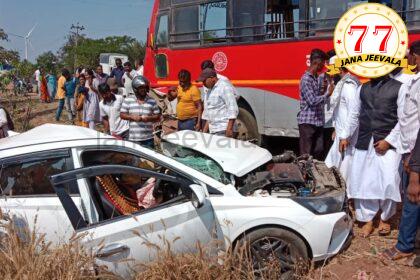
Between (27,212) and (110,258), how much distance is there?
682 mm

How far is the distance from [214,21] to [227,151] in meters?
3.94

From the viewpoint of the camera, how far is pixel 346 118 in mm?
4672

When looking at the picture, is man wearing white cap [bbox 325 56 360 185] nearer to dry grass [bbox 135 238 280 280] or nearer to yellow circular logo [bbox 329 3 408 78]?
yellow circular logo [bbox 329 3 408 78]

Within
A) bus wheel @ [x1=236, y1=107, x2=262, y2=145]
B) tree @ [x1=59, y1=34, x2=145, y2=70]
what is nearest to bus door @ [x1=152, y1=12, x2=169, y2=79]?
bus wheel @ [x1=236, y1=107, x2=262, y2=145]

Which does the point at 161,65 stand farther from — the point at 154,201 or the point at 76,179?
the point at 76,179

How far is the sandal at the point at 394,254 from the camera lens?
→ 12.5 ft

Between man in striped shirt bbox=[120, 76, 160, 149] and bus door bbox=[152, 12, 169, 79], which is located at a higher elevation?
bus door bbox=[152, 12, 169, 79]

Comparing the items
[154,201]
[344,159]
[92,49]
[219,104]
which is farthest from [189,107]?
[92,49]

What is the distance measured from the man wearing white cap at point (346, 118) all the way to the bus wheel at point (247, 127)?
7.16 feet

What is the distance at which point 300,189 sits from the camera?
3.69 metres

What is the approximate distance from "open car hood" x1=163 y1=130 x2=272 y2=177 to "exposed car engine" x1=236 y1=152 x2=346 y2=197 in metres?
0.09

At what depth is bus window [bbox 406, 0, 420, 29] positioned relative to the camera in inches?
218

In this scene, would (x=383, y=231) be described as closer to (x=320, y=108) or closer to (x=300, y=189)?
(x=300, y=189)

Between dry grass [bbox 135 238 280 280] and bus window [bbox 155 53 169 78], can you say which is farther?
bus window [bbox 155 53 169 78]
